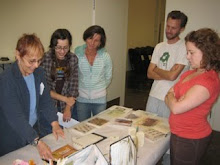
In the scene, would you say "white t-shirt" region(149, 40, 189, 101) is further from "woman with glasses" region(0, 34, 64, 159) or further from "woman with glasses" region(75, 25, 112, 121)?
"woman with glasses" region(0, 34, 64, 159)

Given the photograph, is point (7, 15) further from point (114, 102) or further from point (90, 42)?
point (90, 42)

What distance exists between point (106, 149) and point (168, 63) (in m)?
1.05

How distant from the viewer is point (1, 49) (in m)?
5.55

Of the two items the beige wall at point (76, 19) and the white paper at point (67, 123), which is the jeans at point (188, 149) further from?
the beige wall at point (76, 19)

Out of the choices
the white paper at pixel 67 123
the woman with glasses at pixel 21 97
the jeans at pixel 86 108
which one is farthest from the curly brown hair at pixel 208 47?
the jeans at pixel 86 108

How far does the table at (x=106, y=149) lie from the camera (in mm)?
1307

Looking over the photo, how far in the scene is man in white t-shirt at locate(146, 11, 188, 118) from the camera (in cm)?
204

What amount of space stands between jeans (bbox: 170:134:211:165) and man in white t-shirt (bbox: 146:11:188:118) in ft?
2.32

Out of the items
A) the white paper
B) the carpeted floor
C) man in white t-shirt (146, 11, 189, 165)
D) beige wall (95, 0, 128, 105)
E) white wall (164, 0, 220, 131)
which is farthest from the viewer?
beige wall (95, 0, 128, 105)

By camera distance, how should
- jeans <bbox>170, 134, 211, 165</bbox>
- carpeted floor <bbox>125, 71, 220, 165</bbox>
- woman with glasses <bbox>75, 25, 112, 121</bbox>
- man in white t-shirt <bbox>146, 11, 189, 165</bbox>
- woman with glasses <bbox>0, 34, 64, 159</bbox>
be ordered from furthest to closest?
carpeted floor <bbox>125, 71, 220, 165</bbox> → woman with glasses <bbox>75, 25, 112, 121</bbox> → man in white t-shirt <bbox>146, 11, 189, 165</bbox> → jeans <bbox>170, 134, 211, 165</bbox> → woman with glasses <bbox>0, 34, 64, 159</bbox>

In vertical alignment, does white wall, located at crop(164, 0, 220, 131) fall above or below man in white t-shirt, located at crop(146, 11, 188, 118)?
above

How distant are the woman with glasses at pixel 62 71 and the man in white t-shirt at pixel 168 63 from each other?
73cm

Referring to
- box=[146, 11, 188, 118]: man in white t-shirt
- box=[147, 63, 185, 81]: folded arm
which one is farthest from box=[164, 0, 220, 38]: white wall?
box=[147, 63, 185, 81]: folded arm

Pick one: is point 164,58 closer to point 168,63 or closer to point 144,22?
point 168,63
